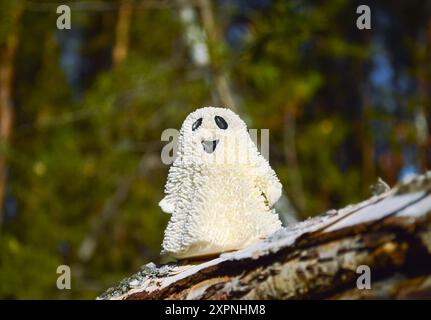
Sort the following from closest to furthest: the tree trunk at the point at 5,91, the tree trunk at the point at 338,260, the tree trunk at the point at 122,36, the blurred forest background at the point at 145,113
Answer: the tree trunk at the point at 338,260, the blurred forest background at the point at 145,113, the tree trunk at the point at 5,91, the tree trunk at the point at 122,36

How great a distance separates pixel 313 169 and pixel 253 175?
3775mm

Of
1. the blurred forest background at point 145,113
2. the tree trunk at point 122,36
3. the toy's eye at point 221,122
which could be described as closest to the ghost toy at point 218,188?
the toy's eye at point 221,122

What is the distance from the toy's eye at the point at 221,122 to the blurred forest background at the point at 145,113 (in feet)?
5.50

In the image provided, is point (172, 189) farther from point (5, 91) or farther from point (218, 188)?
point (5, 91)

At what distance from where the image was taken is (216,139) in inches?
33.3

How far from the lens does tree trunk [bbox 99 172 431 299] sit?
61 cm

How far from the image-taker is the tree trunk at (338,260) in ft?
2.01

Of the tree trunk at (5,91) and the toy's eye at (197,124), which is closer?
the toy's eye at (197,124)

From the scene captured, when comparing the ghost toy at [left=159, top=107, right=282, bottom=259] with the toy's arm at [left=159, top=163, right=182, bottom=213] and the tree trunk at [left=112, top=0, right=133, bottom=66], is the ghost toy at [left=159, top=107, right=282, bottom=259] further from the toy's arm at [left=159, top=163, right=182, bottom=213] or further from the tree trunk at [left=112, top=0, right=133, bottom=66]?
the tree trunk at [left=112, top=0, right=133, bottom=66]

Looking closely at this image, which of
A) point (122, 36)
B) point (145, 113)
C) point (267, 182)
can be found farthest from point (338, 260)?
point (122, 36)

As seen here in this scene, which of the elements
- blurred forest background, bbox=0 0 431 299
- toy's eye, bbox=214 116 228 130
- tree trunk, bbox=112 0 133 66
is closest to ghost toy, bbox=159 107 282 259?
toy's eye, bbox=214 116 228 130

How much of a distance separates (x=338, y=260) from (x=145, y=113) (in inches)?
136

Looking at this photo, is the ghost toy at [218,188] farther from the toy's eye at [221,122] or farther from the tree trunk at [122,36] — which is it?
the tree trunk at [122,36]

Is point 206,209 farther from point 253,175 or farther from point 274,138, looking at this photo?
point 274,138
